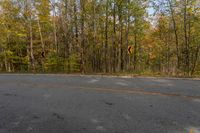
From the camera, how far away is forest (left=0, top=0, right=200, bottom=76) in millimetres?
16178

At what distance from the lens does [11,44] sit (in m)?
24.0

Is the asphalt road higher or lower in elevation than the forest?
lower

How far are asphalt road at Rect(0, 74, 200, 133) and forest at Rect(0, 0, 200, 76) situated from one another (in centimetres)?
906

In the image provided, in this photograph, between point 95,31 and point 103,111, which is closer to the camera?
point 103,111

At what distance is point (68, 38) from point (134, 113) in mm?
18297

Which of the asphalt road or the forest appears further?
the forest

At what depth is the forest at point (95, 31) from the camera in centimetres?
1618

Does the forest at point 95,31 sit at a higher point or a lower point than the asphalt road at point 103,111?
higher

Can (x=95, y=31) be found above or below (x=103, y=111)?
above

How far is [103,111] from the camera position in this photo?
4488 millimetres

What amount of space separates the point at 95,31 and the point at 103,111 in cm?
1546

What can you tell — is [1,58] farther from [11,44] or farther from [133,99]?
[133,99]

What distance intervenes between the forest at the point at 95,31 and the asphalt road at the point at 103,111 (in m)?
9.06

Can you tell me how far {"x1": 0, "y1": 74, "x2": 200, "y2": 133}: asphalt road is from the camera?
3.59 meters
